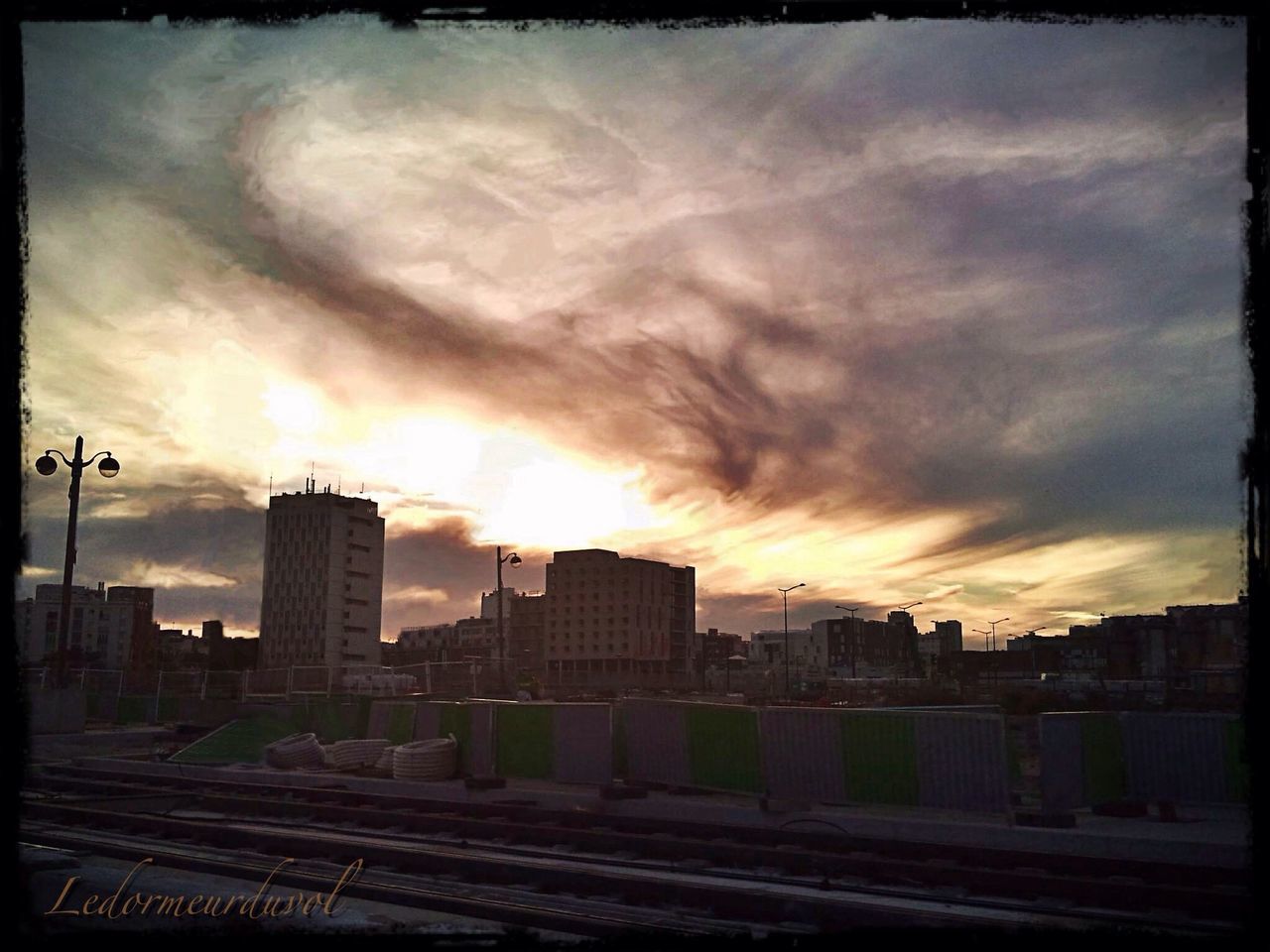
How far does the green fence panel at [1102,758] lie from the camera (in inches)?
615

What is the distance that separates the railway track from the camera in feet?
32.6

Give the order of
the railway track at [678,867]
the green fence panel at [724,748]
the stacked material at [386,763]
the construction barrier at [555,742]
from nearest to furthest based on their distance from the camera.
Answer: the railway track at [678,867]
the green fence panel at [724,748]
the construction barrier at [555,742]
the stacked material at [386,763]

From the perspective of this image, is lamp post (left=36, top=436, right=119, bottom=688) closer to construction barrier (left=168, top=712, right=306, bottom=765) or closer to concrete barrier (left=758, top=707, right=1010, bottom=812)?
construction barrier (left=168, top=712, right=306, bottom=765)

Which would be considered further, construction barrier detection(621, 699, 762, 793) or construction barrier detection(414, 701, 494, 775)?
construction barrier detection(414, 701, 494, 775)

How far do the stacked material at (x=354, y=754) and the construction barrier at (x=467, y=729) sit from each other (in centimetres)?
147

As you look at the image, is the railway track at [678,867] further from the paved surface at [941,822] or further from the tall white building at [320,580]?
the tall white building at [320,580]

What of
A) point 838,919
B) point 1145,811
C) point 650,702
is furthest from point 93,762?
point 1145,811

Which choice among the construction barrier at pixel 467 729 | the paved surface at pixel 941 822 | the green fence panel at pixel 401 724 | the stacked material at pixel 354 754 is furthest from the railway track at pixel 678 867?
the green fence panel at pixel 401 724

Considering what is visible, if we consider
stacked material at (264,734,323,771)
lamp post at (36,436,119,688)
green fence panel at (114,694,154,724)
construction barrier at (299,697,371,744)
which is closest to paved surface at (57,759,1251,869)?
stacked material at (264,734,323,771)

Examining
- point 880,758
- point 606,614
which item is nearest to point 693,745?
point 880,758

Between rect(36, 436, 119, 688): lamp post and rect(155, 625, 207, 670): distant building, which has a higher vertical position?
rect(36, 436, 119, 688): lamp post

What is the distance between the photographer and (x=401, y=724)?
24.3 metres

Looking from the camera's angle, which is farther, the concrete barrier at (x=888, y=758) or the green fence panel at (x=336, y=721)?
the green fence panel at (x=336, y=721)

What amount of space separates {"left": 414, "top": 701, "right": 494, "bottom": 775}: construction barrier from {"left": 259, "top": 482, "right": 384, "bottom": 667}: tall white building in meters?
166
